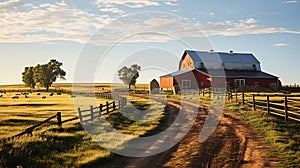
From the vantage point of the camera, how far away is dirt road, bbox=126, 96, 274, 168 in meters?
9.61

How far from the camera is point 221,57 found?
65250mm

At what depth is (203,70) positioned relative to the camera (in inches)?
2388

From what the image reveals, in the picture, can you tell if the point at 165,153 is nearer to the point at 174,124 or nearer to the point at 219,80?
the point at 174,124

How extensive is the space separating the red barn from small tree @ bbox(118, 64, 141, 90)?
41185mm

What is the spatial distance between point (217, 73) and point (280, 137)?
153ft

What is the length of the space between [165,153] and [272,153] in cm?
356

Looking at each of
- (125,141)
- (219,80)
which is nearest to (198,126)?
(125,141)

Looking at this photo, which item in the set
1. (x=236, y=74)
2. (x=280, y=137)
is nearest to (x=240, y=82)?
(x=236, y=74)

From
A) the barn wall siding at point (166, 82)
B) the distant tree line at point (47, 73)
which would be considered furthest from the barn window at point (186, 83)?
the distant tree line at point (47, 73)

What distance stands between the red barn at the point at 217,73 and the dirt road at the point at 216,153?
43294mm

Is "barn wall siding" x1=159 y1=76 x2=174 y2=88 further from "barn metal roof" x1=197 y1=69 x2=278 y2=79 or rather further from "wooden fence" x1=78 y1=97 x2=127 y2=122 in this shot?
"wooden fence" x1=78 y1=97 x2=127 y2=122

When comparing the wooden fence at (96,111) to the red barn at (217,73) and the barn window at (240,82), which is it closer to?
the red barn at (217,73)

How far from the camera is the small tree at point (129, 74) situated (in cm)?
10850

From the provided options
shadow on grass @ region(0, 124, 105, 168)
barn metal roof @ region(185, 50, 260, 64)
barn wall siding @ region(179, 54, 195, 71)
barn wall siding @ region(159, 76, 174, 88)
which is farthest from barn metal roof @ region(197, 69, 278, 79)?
shadow on grass @ region(0, 124, 105, 168)
